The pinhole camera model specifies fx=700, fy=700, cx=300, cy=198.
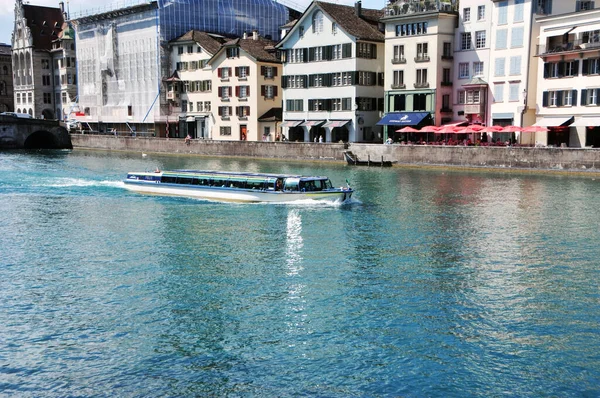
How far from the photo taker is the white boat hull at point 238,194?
4928 cm

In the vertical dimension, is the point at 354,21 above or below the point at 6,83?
above

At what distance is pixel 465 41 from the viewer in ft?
258

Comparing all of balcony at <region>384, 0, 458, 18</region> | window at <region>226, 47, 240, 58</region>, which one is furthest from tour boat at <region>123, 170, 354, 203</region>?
window at <region>226, 47, 240, 58</region>

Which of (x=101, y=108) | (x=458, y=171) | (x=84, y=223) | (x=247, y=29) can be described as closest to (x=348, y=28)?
(x=458, y=171)

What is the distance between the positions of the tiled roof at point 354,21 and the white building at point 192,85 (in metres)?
23.9

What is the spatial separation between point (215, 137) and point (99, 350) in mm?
85866

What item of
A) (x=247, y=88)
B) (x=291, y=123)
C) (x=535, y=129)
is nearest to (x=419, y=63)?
(x=535, y=129)

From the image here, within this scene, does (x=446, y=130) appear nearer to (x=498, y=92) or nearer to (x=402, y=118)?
(x=498, y=92)

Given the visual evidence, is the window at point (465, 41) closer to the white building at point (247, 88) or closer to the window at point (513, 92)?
the window at point (513, 92)

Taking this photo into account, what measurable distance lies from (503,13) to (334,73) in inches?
905

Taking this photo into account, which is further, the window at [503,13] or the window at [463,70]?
the window at [463,70]

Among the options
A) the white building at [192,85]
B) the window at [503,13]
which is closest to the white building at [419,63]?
the window at [503,13]

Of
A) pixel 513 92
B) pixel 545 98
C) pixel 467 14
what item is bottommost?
pixel 545 98

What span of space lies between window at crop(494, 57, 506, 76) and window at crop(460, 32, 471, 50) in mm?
4687
